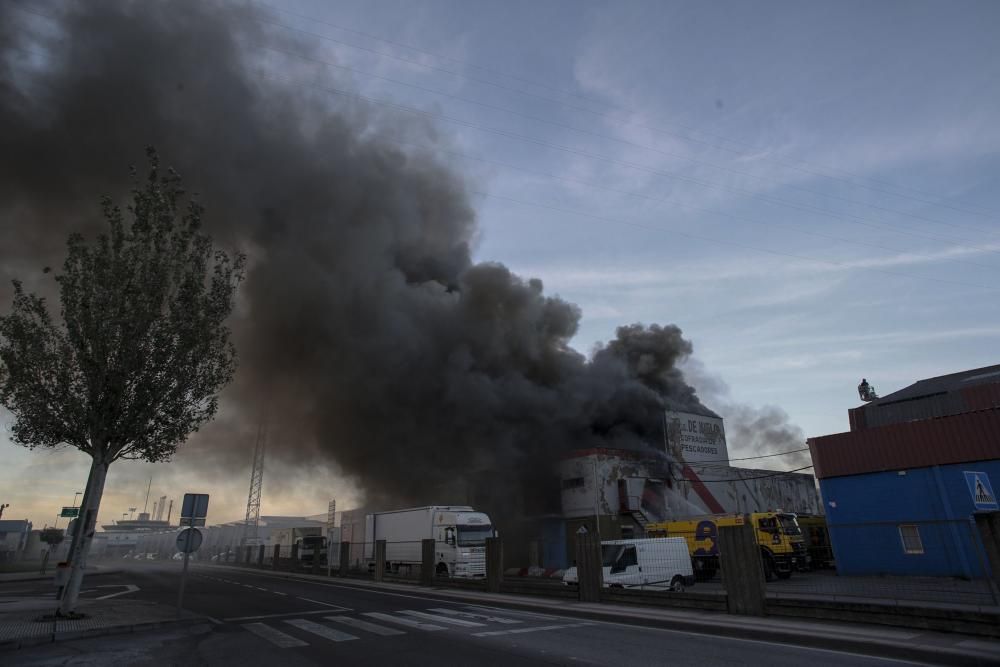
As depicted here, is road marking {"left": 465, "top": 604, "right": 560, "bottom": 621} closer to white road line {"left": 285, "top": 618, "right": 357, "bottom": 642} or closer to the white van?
the white van

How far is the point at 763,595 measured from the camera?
34.4 ft

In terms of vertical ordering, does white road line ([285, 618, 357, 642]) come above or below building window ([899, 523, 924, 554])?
below

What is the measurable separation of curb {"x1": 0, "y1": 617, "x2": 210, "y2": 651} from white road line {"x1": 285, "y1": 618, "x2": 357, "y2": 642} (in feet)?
6.60

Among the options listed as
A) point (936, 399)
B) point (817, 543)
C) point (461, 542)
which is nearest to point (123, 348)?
point (461, 542)

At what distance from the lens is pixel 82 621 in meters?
10.5

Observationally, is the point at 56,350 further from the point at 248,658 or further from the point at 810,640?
the point at 810,640

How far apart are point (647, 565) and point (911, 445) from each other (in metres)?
13.4

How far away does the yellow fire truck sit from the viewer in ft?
65.7

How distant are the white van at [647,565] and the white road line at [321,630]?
782cm

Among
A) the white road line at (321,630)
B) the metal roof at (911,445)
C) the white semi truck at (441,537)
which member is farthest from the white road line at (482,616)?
the metal roof at (911,445)

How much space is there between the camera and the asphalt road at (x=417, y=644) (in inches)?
279

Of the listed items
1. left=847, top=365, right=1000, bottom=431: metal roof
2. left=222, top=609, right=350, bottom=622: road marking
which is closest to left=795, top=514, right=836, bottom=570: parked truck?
left=847, top=365, right=1000, bottom=431: metal roof

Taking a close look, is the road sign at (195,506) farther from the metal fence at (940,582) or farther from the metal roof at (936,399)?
the metal roof at (936,399)

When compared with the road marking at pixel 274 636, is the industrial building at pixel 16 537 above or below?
above
